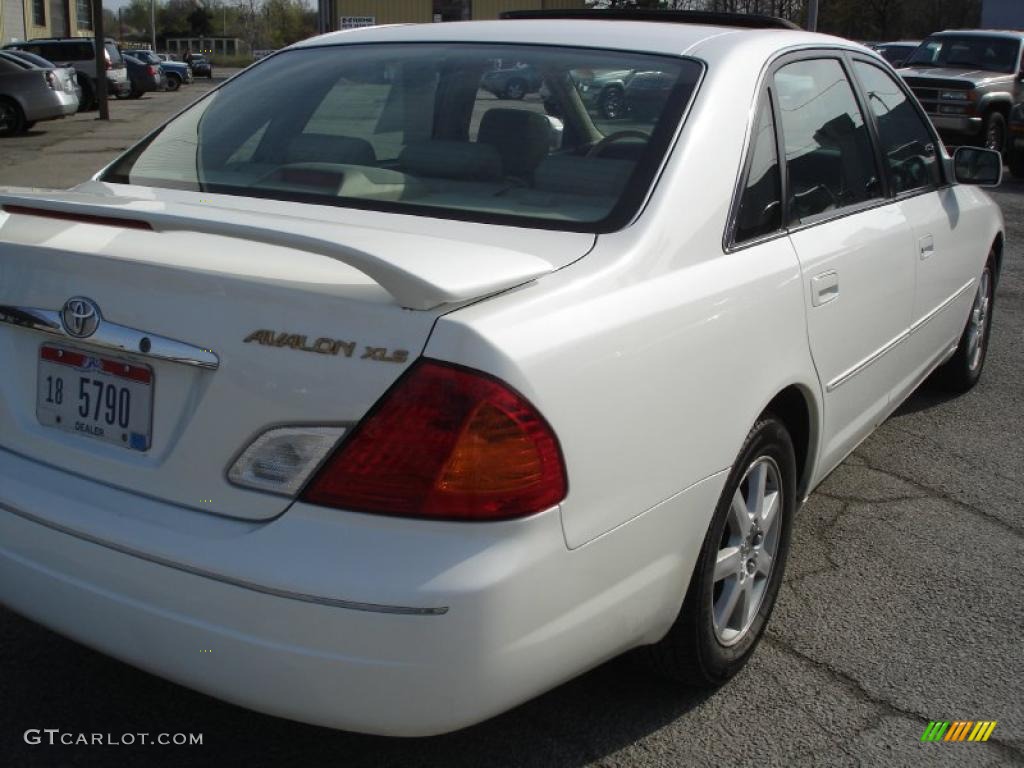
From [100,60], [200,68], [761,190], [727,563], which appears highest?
[761,190]

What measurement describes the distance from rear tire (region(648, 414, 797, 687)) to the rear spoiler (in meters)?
0.82

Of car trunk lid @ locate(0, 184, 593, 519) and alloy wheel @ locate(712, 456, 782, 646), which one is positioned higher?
car trunk lid @ locate(0, 184, 593, 519)

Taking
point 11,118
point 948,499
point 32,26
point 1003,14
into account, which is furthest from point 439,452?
point 1003,14

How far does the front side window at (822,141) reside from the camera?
3312 mm

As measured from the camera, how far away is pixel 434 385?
6.73ft

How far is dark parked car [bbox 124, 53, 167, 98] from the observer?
1364 inches

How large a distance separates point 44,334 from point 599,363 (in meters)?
1.15

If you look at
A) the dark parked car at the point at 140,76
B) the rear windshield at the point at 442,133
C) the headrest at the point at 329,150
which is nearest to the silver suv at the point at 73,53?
the dark parked car at the point at 140,76

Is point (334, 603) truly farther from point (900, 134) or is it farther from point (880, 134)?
point (900, 134)

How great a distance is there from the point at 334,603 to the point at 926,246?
118 inches

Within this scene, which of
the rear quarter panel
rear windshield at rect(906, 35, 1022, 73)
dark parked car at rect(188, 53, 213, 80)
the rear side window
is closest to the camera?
the rear quarter panel

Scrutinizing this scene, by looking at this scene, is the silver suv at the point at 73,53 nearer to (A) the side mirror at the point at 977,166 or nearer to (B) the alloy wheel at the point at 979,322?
(B) the alloy wheel at the point at 979,322

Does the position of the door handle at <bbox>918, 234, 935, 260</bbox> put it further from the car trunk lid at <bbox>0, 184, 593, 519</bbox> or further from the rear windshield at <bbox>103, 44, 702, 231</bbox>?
the car trunk lid at <bbox>0, 184, 593, 519</bbox>

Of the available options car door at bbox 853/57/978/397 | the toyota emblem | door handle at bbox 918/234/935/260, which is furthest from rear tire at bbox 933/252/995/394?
the toyota emblem
